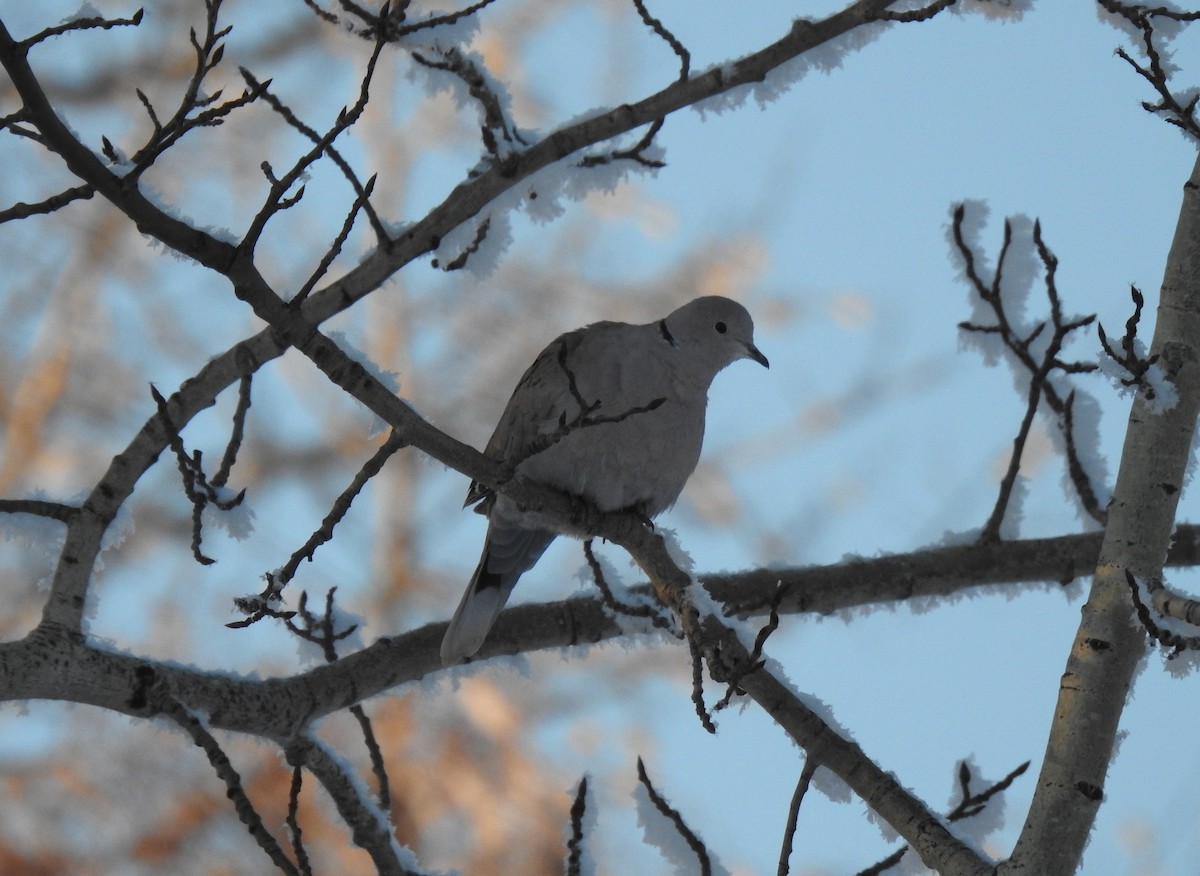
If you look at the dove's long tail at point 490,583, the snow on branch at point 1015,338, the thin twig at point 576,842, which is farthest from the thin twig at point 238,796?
the snow on branch at point 1015,338

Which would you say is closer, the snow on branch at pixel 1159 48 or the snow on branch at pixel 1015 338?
the snow on branch at pixel 1159 48

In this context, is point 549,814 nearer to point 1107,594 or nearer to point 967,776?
point 967,776

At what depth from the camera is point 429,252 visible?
3020 mm

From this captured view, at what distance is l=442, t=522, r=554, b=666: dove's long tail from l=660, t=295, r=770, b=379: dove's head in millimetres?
760

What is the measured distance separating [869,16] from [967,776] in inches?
67.5

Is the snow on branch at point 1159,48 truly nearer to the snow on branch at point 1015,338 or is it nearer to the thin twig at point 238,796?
the snow on branch at point 1015,338

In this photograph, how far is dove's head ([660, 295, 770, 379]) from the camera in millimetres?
3938

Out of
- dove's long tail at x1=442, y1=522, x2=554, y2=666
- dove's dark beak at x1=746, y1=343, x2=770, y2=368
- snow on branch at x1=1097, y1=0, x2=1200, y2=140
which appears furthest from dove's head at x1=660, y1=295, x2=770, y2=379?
snow on branch at x1=1097, y1=0, x2=1200, y2=140

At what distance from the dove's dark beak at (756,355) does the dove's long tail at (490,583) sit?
930mm

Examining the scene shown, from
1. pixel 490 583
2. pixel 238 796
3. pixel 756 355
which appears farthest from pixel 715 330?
pixel 238 796

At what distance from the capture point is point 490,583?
3572mm

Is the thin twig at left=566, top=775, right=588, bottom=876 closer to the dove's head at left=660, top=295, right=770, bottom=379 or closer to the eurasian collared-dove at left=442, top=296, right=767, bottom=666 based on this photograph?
the eurasian collared-dove at left=442, top=296, right=767, bottom=666

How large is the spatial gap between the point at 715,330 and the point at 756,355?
0.18 meters

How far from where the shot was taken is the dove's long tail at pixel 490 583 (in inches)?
128
